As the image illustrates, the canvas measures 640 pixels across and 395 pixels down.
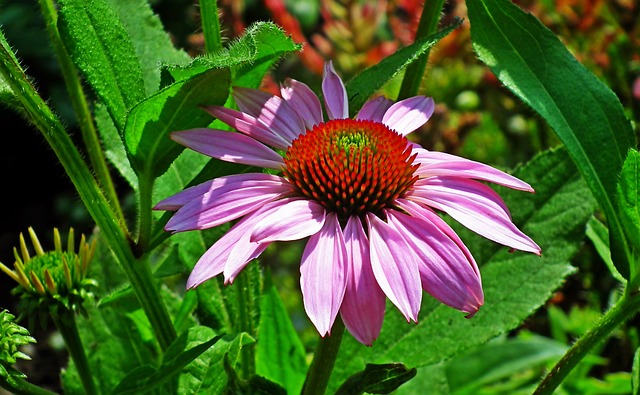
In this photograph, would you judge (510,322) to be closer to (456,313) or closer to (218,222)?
(456,313)

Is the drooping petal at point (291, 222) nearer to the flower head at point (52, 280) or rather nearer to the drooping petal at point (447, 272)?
the drooping petal at point (447, 272)

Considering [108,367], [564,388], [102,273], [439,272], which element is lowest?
[564,388]

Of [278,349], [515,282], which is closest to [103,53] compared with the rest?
[278,349]

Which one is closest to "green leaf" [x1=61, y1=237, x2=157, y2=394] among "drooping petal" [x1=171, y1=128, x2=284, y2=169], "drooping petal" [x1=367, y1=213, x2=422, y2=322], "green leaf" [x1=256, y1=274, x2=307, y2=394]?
"green leaf" [x1=256, y1=274, x2=307, y2=394]

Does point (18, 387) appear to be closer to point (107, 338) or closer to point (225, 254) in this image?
point (225, 254)

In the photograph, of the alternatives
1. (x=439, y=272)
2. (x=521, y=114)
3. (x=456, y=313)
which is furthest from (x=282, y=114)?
(x=521, y=114)

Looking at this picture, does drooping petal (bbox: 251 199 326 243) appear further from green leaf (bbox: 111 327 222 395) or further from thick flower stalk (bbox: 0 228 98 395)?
thick flower stalk (bbox: 0 228 98 395)
